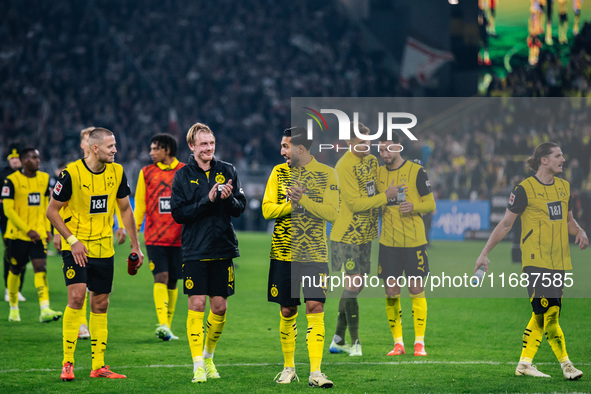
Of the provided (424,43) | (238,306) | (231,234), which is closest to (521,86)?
(424,43)

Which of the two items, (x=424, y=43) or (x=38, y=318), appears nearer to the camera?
(x=38, y=318)

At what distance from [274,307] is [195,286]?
5596 mm

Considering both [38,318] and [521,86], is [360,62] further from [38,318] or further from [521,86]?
[38,318]

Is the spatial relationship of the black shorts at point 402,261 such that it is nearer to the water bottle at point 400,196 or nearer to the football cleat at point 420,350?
the water bottle at point 400,196

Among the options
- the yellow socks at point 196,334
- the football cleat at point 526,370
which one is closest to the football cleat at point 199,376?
the yellow socks at point 196,334

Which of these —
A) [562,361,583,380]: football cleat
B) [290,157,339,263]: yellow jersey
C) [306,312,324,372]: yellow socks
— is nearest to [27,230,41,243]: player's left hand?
[290,157,339,263]: yellow jersey

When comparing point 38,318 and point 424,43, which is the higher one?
point 424,43

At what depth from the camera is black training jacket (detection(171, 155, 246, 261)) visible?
23.5 feet

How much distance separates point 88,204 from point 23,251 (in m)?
4.21

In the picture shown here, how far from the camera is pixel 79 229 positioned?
24.4ft

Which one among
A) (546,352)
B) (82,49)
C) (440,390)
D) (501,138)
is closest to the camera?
(440,390)

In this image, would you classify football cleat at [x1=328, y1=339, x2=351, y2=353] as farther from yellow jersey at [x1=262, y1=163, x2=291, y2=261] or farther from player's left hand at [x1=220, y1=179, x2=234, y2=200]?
player's left hand at [x1=220, y1=179, x2=234, y2=200]

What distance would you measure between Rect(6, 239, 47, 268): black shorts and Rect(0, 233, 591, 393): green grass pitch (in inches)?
31.8

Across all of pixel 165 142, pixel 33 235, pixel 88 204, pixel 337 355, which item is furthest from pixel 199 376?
pixel 33 235
